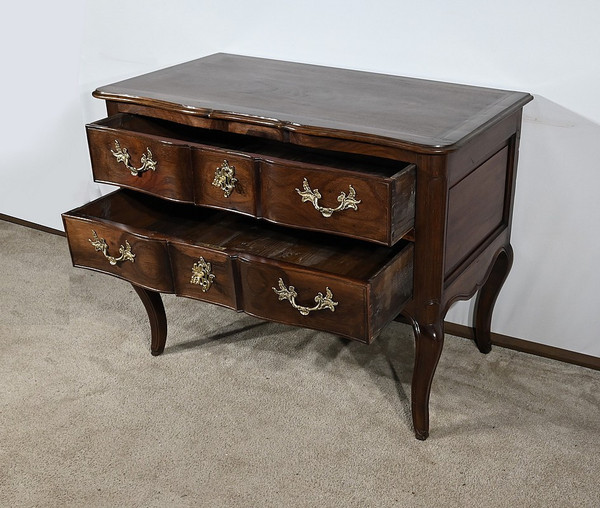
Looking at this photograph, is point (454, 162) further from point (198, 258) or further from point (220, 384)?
point (220, 384)

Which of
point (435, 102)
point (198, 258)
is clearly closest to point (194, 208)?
point (198, 258)

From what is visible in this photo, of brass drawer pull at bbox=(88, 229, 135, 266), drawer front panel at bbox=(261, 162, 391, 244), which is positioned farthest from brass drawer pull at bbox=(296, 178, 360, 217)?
brass drawer pull at bbox=(88, 229, 135, 266)

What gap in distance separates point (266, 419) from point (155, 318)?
358mm

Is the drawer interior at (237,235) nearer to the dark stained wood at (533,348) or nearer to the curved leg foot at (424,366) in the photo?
the curved leg foot at (424,366)

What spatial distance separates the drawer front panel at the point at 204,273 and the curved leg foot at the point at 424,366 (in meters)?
0.34

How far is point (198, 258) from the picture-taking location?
1474 mm

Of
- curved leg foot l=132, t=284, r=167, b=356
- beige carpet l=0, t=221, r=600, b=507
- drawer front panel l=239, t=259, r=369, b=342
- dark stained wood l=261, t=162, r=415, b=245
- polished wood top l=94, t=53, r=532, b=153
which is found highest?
polished wood top l=94, t=53, r=532, b=153

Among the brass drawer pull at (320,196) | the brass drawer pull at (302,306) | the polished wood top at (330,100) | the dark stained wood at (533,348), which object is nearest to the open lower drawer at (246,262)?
the brass drawer pull at (302,306)

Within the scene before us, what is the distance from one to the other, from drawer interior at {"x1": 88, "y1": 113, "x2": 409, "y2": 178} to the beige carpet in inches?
19.7

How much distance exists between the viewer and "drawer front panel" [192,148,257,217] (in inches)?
54.8

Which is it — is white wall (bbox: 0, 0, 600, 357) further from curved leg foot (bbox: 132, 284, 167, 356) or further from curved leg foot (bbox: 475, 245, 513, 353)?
curved leg foot (bbox: 132, 284, 167, 356)

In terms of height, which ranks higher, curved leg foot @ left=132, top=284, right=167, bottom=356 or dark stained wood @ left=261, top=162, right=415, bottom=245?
dark stained wood @ left=261, top=162, right=415, bottom=245

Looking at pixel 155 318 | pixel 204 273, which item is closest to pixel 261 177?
pixel 204 273

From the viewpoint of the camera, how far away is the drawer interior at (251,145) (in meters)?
1.46
